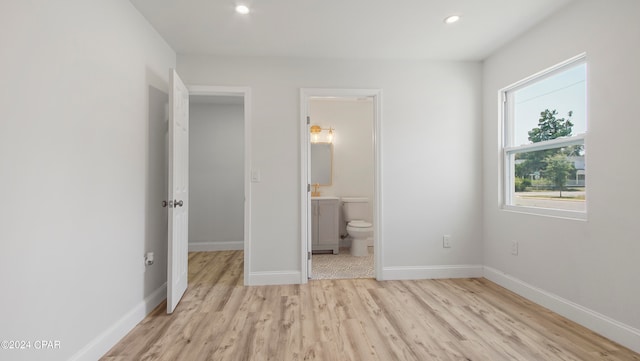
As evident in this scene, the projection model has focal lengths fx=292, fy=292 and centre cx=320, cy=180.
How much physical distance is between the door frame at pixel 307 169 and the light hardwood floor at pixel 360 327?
0.99 ft

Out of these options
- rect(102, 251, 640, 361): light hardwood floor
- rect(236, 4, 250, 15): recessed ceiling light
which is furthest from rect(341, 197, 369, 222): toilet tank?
rect(236, 4, 250, 15): recessed ceiling light

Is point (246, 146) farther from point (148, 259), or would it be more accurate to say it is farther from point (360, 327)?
point (360, 327)

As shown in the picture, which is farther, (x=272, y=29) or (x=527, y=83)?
(x=527, y=83)

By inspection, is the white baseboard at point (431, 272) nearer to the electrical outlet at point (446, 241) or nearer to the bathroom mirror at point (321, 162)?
the electrical outlet at point (446, 241)

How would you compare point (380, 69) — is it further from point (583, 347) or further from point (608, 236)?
point (583, 347)

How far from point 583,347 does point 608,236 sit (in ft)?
2.44

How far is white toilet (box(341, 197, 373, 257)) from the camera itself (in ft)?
13.6

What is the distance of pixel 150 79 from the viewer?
2.43 m

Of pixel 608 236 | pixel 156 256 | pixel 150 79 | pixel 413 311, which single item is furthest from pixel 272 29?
pixel 608 236

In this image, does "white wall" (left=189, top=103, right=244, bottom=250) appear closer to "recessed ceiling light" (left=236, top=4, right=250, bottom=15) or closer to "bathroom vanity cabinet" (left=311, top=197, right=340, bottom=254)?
"bathroom vanity cabinet" (left=311, top=197, right=340, bottom=254)

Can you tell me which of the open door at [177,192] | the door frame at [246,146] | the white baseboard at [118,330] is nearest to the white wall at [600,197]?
the door frame at [246,146]

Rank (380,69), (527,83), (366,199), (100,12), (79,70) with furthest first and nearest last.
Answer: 1. (366,199)
2. (380,69)
3. (527,83)
4. (100,12)
5. (79,70)

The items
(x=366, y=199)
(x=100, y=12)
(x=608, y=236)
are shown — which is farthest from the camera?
(x=366, y=199)

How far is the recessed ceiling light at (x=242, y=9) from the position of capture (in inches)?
86.7
